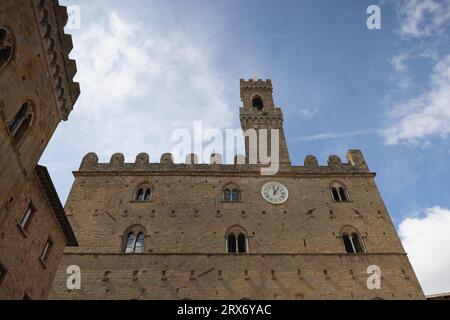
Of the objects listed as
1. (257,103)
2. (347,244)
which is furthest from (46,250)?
(257,103)

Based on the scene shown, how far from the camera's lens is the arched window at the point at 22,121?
7.39 m

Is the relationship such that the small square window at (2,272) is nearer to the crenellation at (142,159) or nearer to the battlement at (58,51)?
the battlement at (58,51)

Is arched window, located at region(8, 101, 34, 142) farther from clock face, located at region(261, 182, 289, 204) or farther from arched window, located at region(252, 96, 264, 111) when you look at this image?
arched window, located at region(252, 96, 264, 111)

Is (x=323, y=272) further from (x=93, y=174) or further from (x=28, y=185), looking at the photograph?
(x=93, y=174)

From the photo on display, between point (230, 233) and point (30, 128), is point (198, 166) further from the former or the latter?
point (30, 128)

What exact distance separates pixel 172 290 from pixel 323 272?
6020 mm

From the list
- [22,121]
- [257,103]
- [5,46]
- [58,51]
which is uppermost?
[257,103]

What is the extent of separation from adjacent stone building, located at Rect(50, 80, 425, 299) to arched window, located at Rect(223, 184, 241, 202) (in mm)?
53

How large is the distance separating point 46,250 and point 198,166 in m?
8.71

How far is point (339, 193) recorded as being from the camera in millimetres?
16078

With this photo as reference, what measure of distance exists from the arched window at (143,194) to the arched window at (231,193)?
369 centimetres

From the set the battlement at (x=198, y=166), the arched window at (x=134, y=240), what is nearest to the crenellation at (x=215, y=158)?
the battlement at (x=198, y=166)

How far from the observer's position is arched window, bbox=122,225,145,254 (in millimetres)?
13547
